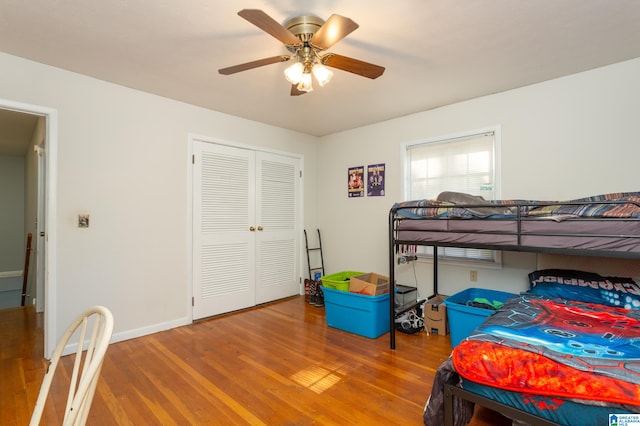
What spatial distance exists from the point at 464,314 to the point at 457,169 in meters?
1.56

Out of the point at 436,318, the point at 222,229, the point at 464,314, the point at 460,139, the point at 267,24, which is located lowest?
the point at 436,318

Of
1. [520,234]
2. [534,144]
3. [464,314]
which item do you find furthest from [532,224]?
[534,144]

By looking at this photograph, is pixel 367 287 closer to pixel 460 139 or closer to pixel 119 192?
pixel 460 139

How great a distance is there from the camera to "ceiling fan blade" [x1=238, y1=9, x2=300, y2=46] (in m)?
1.45

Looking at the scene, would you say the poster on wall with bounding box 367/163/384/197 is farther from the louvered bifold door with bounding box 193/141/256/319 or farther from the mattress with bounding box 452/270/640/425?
the mattress with bounding box 452/270/640/425

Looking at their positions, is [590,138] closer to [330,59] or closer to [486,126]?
[486,126]

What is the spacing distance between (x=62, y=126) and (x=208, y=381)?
2.37m

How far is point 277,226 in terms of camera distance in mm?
4312

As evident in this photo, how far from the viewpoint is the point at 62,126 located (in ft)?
8.63

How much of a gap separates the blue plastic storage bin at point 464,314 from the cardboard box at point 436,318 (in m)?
0.22

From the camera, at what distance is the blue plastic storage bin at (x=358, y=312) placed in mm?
3010

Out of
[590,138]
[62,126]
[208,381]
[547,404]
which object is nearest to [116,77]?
[62,126]

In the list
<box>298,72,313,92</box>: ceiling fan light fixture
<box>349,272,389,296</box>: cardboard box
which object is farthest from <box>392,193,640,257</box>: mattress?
<box>298,72,313,92</box>: ceiling fan light fixture

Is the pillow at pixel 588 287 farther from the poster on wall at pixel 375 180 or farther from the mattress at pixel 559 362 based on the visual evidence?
the poster on wall at pixel 375 180
